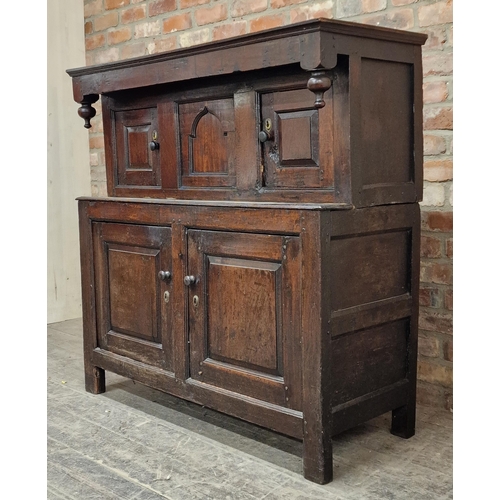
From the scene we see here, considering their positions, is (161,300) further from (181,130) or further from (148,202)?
(181,130)

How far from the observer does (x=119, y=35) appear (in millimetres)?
3746

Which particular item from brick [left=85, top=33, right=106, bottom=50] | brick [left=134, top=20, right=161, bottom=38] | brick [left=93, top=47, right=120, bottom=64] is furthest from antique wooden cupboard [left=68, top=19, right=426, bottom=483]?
brick [left=85, top=33, right=106, bottom=50]

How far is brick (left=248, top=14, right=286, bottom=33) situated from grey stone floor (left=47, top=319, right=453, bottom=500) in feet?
5.52

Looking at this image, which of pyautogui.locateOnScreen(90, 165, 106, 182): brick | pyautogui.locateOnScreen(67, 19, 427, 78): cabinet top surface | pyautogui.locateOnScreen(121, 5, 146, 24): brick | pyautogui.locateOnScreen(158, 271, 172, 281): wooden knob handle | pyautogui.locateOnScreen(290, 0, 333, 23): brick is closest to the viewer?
pyautogui.locateOnScreen(67, 19, 427, 78): cabinet top surface

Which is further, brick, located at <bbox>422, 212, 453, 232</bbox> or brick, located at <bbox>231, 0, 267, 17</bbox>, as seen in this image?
brick, located at <bbox>231, 0, 267, 17</bbox>

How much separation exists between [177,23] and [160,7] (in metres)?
0.17

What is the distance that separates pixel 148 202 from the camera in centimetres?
240

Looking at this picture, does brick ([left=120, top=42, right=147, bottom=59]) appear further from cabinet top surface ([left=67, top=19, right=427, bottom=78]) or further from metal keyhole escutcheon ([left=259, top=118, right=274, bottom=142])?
metal keyhole escutcheon ([left=259, top=118, right=274, bottom=142])

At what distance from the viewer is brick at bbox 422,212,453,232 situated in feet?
7.77

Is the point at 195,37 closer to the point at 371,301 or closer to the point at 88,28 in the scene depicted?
the point at 88,28

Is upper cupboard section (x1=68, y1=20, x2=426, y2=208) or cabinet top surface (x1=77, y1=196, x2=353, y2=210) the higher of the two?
upper cupboard section (x1=68, y1=20, x2=426, y2=208)

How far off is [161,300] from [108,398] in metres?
0.57

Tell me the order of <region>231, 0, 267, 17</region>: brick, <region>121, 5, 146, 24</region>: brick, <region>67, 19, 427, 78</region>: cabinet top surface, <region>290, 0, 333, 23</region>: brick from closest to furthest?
<region>67, 19, 427, 78</region>: cabinet top surface < <region>290, 0, 333, 23</region>: brick < <region>231, 0, 267, 17</region>: brick < <region>121, 5, 146, 24</region>: brick

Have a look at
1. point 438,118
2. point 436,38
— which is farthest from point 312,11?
point 438,118
